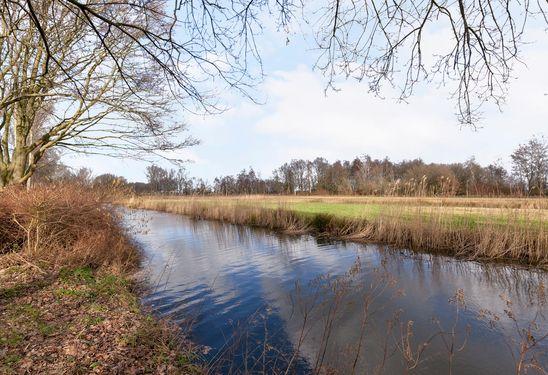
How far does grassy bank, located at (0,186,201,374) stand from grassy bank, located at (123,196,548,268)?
3723 millimetres

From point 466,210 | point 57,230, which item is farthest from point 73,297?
point 466,210

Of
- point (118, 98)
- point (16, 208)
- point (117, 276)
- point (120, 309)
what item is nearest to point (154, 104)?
point (118, 98)

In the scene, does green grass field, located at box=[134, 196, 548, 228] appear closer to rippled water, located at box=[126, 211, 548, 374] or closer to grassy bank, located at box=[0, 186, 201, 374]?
rippled water, located at box=[126, 211, 548, 374]

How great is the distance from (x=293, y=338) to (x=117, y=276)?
3.96 m

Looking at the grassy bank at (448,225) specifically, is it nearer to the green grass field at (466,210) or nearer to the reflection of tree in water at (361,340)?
the green grass field at (466,210)

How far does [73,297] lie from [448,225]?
9911 mm

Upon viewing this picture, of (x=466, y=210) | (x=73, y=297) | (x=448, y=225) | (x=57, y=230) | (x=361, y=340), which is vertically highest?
(x=466, y=210)

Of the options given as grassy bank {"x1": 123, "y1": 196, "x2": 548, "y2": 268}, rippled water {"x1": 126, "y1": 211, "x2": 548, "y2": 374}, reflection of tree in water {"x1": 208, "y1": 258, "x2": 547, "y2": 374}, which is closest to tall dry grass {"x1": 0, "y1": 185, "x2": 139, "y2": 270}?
rippled water {"x1": 126, "y1": 211, "x2": 548, "y2": 374}

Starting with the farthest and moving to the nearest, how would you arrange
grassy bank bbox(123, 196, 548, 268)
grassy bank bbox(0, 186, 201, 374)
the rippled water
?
1. grassy bank bbox(123, 196, 548, 268)
2. the rippled water
3. grassy bank bbox(0, 186, 201, 374)

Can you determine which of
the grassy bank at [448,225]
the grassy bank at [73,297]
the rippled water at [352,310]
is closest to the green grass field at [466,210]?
the grassy bank at [448,225]

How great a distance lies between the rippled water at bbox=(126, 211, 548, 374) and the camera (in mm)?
3852

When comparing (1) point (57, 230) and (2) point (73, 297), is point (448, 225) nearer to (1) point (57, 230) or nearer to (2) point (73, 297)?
(2) point (73, 297)

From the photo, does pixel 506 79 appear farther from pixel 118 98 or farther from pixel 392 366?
pixel 118 98

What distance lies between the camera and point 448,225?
33.2 ft
